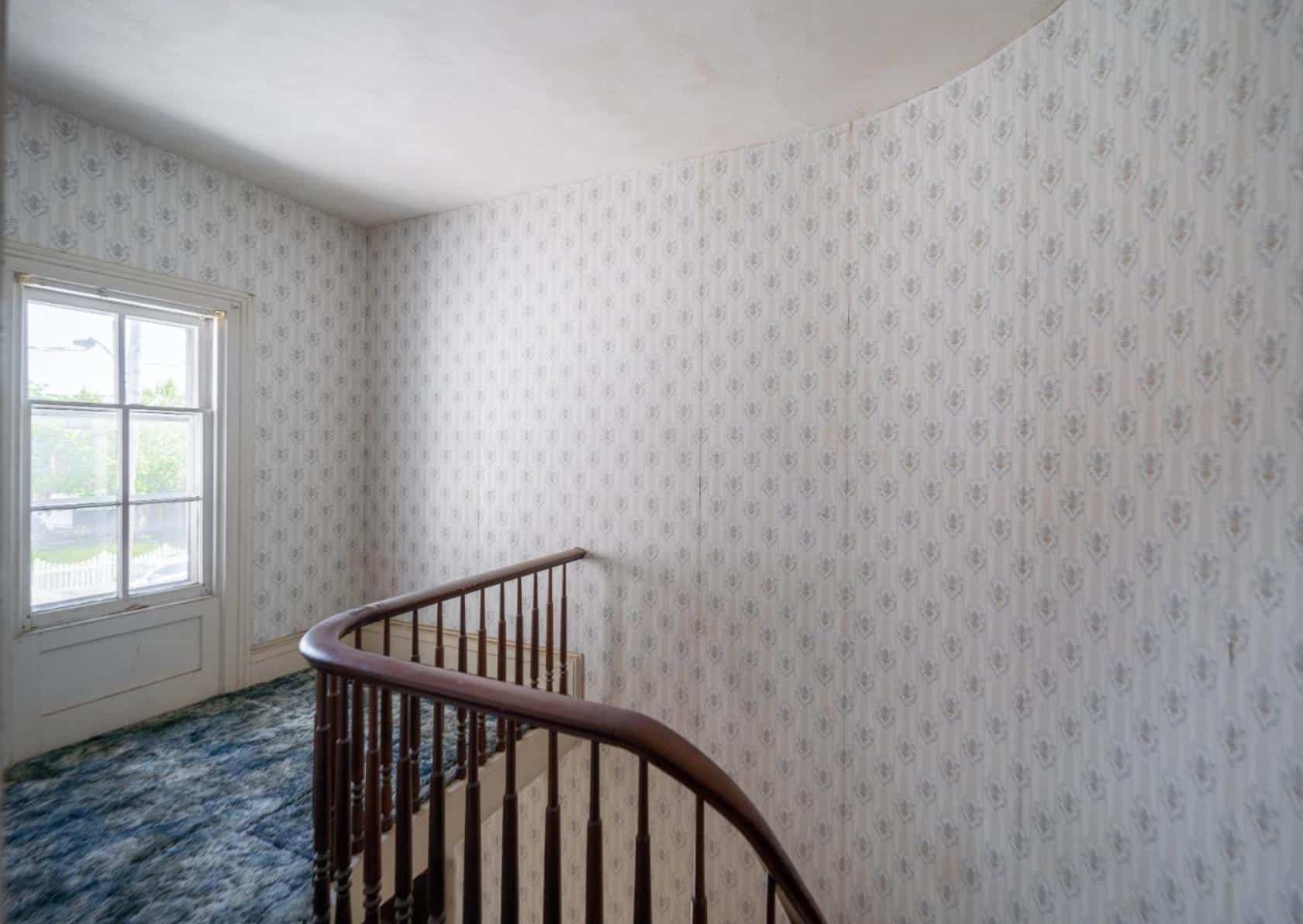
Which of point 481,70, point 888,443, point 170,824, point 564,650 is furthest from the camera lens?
point 564,650

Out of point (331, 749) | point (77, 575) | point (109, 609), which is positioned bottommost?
point (331, 749)

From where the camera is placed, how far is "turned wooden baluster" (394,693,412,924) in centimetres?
146

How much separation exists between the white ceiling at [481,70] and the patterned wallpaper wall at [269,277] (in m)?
0.16

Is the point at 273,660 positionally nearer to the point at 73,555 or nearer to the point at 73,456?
the point at 73,555

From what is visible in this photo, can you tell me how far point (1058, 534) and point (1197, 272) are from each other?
88cm

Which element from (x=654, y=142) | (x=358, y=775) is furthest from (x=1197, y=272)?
(x=358, y=775)

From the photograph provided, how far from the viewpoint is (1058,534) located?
86.7 inches

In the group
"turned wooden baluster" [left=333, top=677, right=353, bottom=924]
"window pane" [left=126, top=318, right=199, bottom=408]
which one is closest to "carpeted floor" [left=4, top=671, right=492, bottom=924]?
"turned wooden baluster" [left=333, top=677, right=353, bottom=924]

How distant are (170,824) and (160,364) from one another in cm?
185

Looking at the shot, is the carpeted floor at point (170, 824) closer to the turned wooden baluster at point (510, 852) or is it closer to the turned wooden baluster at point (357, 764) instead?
the turned wooden baluster at point (357, 764)


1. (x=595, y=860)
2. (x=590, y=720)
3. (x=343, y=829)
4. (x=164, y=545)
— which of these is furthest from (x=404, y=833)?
(x=164, y=545)

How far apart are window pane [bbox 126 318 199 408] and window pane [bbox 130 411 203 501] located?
0.24 feet

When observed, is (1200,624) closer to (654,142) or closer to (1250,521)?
(1250,521)

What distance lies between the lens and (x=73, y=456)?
255 centimetres
